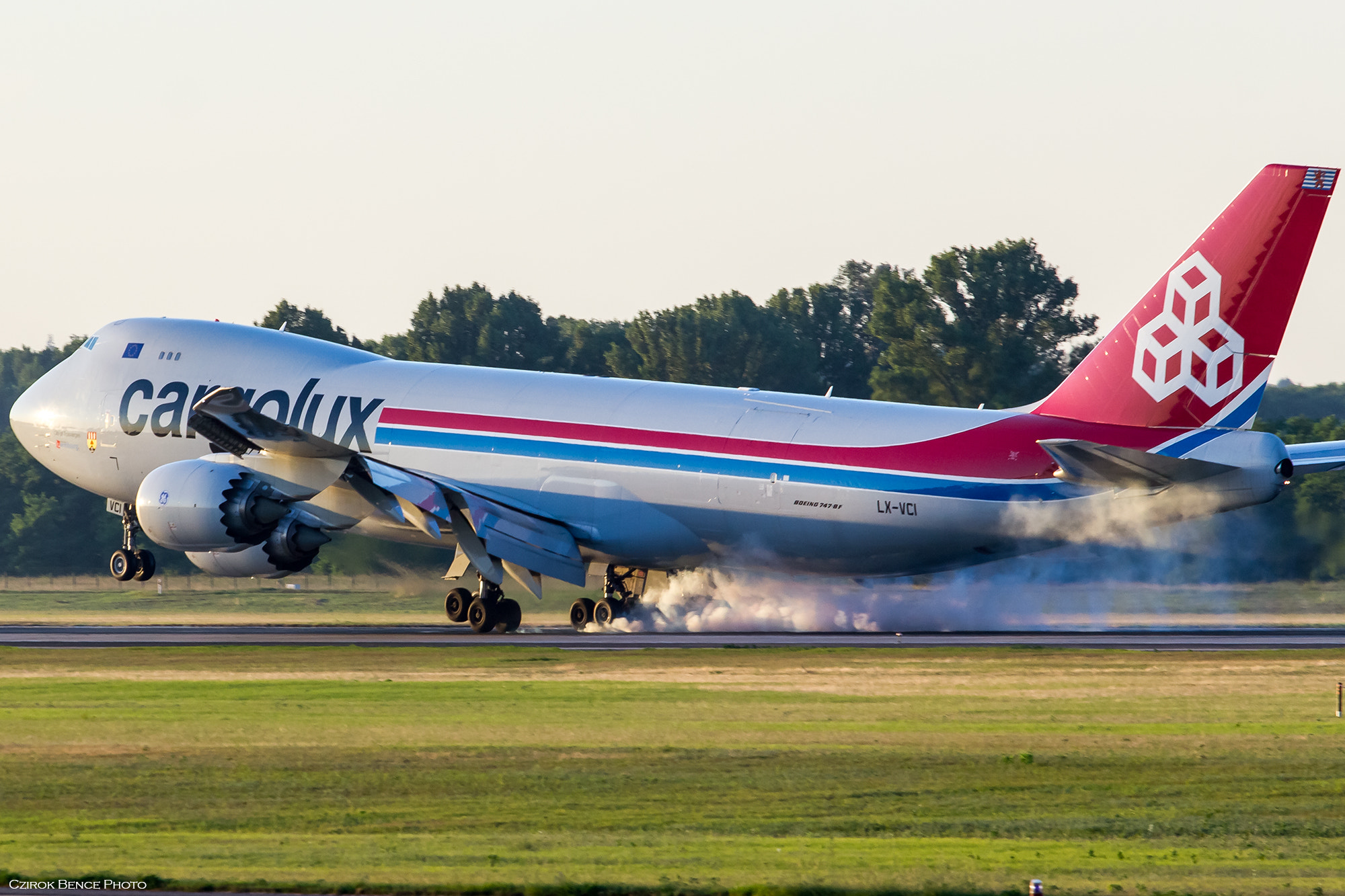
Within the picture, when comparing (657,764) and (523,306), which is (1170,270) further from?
(523,306)

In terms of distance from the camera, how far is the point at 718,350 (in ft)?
330

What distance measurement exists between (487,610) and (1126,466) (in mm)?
15394

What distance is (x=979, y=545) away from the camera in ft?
122

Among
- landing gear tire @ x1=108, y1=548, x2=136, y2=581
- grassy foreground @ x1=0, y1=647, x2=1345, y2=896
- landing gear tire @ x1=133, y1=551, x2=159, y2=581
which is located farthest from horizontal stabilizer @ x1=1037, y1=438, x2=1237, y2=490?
landing gear tire @ x1=108, y1=548, x2=136, y2=581

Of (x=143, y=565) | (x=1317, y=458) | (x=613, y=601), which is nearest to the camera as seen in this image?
(x=1317, y=458)

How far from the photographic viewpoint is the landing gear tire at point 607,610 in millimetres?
43219

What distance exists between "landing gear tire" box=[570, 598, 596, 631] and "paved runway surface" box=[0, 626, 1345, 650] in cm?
43

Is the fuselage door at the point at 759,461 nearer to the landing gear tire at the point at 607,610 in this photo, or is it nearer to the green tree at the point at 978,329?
the landing gear tire at the point at 607,610

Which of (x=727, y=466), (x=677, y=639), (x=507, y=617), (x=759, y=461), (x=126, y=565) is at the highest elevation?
(x=759, y=461)

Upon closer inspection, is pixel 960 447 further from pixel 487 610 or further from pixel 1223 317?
pixel 487 610

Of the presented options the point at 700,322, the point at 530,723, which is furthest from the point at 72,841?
the point at 700,322

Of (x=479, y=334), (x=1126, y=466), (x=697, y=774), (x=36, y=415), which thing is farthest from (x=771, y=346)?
(x=697, y=774)

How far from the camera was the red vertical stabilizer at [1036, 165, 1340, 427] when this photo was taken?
33875 mm

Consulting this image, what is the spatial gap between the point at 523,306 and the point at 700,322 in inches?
426
